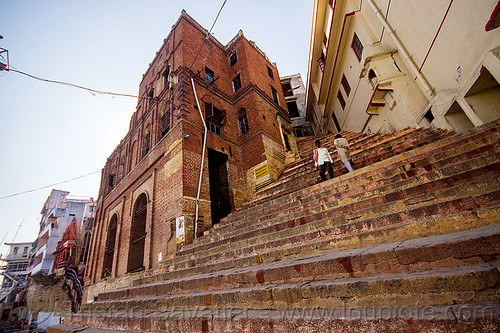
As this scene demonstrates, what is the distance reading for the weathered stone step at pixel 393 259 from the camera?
165 centimetres

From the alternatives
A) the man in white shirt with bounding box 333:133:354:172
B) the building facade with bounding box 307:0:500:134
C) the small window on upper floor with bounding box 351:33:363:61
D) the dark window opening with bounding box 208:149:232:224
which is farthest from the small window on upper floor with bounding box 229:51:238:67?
the man in white shirt with bounding box 333:133:354:172

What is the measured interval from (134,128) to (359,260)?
1635 centimetres

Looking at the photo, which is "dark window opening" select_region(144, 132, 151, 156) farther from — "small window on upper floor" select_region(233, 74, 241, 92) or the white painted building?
the white painted building

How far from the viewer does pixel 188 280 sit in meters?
3.96

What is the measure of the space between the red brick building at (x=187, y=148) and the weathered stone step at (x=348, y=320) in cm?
496

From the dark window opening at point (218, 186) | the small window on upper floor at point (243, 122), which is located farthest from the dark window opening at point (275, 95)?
the dark window opening at point (218, 186)

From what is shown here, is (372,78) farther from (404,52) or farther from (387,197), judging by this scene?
(387,197)

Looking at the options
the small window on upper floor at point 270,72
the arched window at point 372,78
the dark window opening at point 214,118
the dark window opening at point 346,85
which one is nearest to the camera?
the arched window at point 372,78

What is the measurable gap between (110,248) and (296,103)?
22456 mm

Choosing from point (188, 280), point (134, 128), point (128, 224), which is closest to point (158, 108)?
point (134, 128)

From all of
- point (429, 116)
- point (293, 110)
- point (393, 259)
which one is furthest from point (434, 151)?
point (293, 110)

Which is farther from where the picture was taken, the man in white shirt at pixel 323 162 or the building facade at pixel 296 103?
the building facade at pixel 296 103

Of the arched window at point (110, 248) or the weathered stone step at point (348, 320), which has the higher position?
the arched window at point (110, 248)

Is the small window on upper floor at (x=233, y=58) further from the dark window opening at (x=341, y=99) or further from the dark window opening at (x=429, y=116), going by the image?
the dark window opening at (x=429, y=116)
